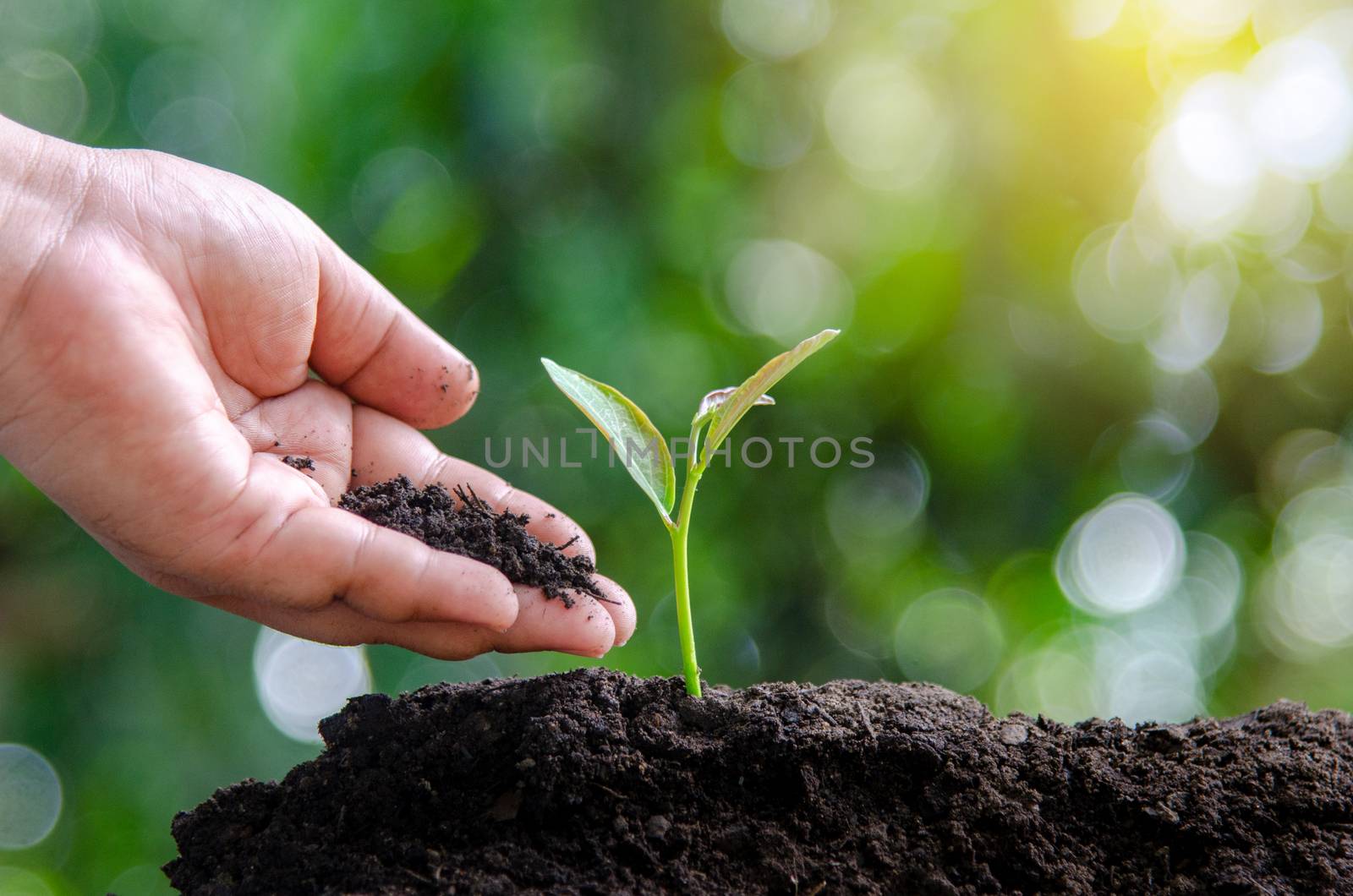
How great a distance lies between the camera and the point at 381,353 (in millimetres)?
1047

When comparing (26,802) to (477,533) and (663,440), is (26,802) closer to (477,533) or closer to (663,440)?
(477,533)

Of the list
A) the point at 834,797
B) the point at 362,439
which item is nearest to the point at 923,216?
the point at 362,439

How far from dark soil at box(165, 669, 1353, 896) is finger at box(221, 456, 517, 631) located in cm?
8

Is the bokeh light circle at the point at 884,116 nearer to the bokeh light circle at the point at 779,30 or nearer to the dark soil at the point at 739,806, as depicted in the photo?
the bokeh light circle at the point at 779,30

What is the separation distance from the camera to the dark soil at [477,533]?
82 centimetres

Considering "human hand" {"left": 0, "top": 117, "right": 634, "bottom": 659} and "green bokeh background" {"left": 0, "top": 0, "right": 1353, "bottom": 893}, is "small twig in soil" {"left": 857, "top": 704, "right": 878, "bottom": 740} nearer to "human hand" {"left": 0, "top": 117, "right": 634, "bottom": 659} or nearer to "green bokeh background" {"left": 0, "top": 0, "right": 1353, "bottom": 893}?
"human hand" {"left": 0, "top": 117, "right": 634, "bottom": 659}

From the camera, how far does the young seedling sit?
758mm

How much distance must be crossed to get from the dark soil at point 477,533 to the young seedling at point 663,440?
11 centimetres

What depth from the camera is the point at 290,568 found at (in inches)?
29.9

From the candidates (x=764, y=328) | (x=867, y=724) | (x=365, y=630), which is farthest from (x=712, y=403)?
(x=764, y=328)

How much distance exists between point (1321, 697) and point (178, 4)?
7.93ft

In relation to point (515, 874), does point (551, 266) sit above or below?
above

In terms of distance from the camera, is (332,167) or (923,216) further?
(923,216)

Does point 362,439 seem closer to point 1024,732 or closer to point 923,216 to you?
point 1024,732
